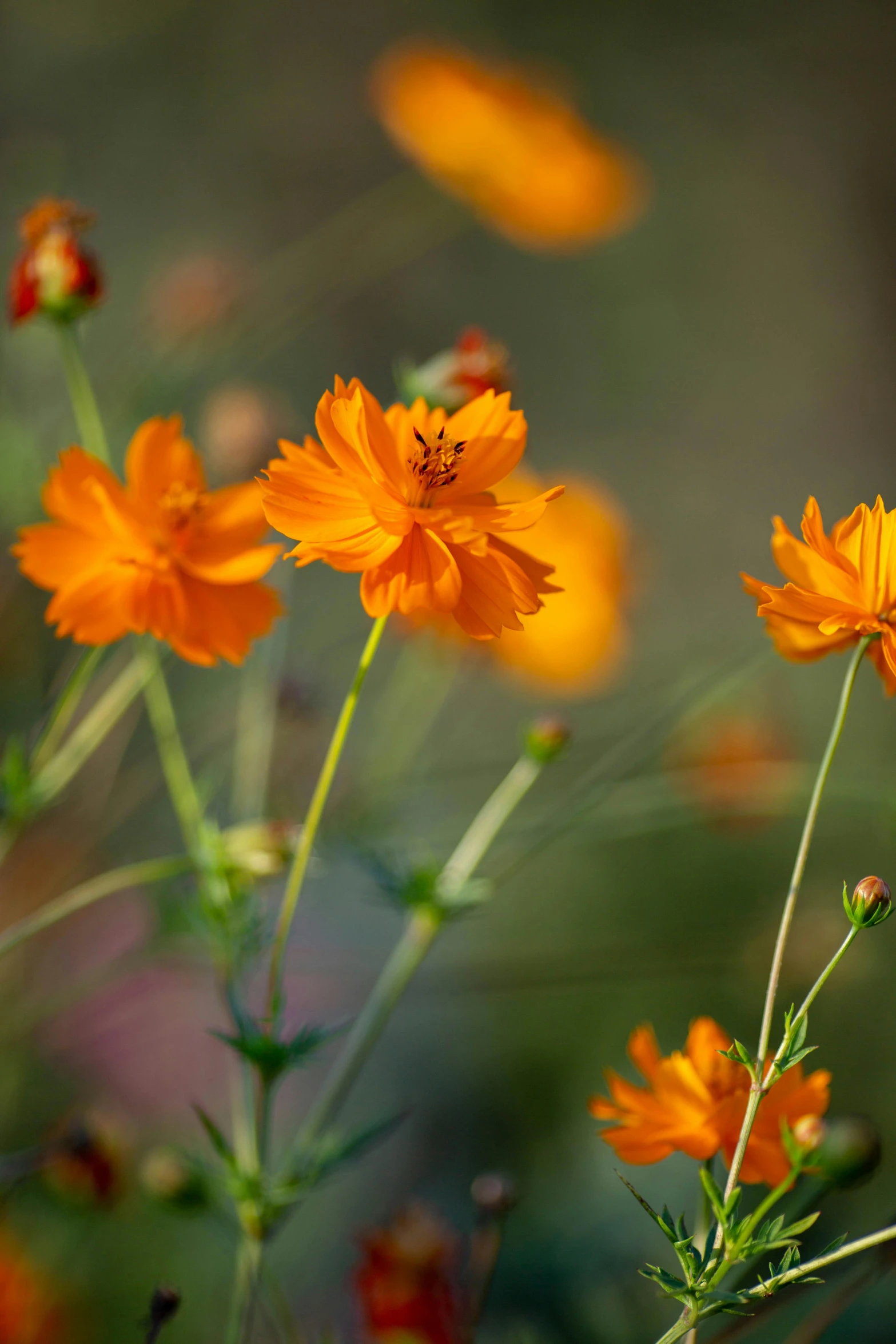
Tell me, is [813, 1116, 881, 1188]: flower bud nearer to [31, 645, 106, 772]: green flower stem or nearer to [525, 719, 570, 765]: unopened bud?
[525, 719, 570, 765]: unopened bud

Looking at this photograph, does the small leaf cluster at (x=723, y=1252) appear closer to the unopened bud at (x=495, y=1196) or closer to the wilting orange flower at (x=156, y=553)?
the unopened bud at (x=495, y=1196)

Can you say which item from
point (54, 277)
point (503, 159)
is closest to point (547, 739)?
point (54, 277)

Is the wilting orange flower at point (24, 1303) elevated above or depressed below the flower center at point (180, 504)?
below

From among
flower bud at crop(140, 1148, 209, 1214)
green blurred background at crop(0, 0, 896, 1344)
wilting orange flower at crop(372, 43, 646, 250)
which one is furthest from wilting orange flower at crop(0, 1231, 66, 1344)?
wilting orange flower at crop(372, 43, 646, 250)

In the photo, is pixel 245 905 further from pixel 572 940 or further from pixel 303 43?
pixel 303 43

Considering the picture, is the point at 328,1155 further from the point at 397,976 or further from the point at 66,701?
the point at 66,701

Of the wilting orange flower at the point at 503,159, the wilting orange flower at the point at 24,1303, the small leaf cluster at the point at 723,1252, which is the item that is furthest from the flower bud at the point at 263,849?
the wilting orange flower at the point at 503,159
